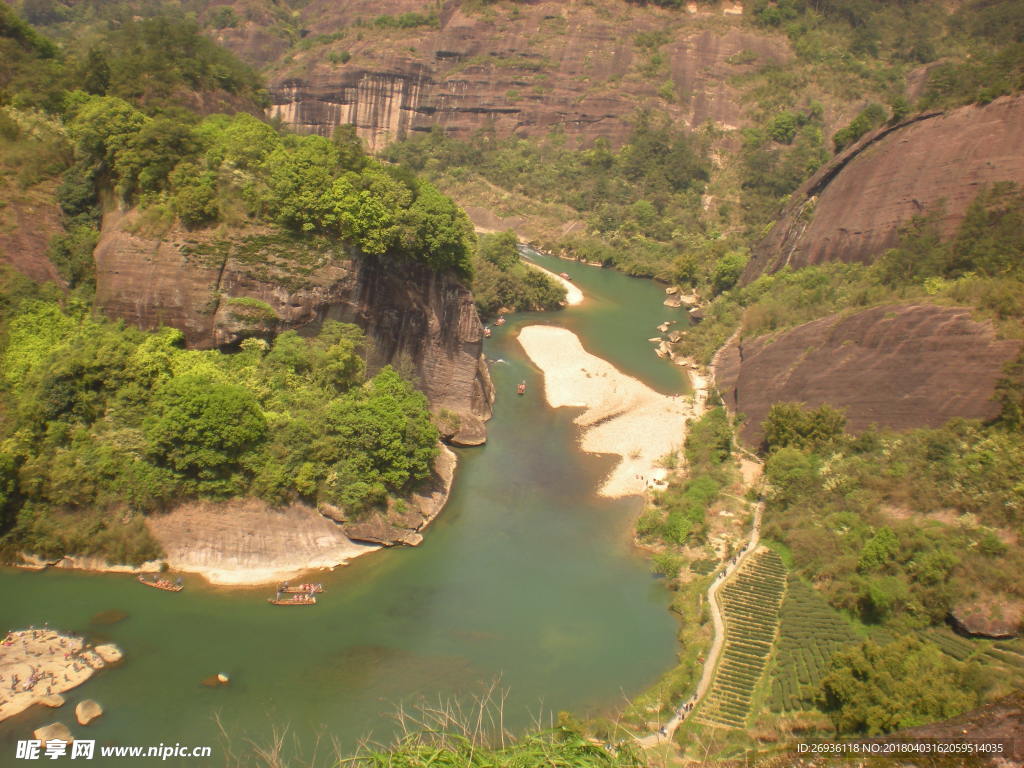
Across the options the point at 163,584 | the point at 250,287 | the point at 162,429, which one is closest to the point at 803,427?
the point at 250,287

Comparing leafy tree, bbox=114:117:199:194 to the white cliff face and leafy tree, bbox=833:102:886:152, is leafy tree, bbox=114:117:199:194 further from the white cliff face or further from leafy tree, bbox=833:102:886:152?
the white cliff face

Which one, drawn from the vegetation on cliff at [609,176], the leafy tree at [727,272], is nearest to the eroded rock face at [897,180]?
the leafy tree at [727,272]

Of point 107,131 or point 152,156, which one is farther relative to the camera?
point 107,131

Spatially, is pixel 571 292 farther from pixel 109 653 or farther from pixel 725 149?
pixel 109 653

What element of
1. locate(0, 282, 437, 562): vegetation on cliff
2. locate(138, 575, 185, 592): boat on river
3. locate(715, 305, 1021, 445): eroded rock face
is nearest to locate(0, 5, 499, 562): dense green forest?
locate(0, 282, 437, 562): vegetation on cliff

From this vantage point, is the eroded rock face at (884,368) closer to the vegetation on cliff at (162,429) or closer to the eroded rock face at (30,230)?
the vegetation on cliff at (162,429)
